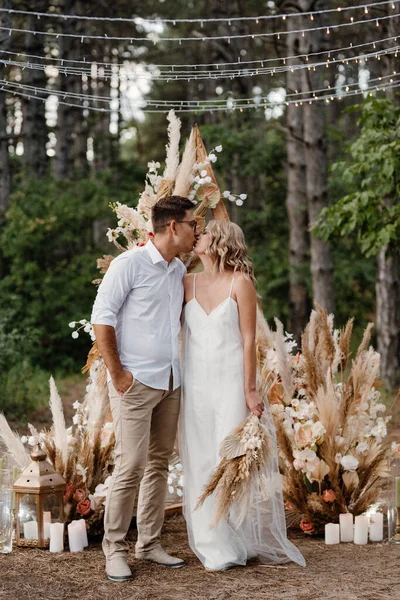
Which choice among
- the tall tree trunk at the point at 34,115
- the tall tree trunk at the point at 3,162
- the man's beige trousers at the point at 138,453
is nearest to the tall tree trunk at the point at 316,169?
the tall tree trunk at the point at 3,162

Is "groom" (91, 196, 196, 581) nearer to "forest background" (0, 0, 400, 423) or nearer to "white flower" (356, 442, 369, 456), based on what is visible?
"white flower" (356, 442, 369, 456)

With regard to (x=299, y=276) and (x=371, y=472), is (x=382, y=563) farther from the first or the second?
(x=299, y=276)

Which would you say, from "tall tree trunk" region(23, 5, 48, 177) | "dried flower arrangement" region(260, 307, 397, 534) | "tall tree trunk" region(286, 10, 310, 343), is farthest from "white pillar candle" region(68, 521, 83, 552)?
"tall tree trunk" region(23, 5, 48, 177)

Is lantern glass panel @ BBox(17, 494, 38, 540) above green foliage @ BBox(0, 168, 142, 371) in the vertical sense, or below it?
below

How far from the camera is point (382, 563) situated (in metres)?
4.68

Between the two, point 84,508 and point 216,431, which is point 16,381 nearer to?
point 84,508

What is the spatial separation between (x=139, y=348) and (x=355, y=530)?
1866 millimetres

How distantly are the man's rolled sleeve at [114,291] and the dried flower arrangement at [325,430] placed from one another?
122 centimetres

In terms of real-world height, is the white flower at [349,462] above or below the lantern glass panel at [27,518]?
above

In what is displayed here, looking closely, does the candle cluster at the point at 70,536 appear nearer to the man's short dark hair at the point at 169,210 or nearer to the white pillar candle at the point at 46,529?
the white pillar candle at the point at 46,529

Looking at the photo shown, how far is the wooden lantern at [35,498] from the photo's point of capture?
506cm

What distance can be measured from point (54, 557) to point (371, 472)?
2.03m

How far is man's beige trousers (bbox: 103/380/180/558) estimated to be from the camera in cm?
435

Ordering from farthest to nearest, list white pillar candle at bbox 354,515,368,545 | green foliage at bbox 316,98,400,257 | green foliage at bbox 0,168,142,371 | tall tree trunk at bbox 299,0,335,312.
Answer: green foliage at bbox 0,168,142,371 → tall tree trunk at bbox 299,0,335,312 → green foliage at bbox 316,98,400,257 → white pillar candle at bbox 354,515,368,545
